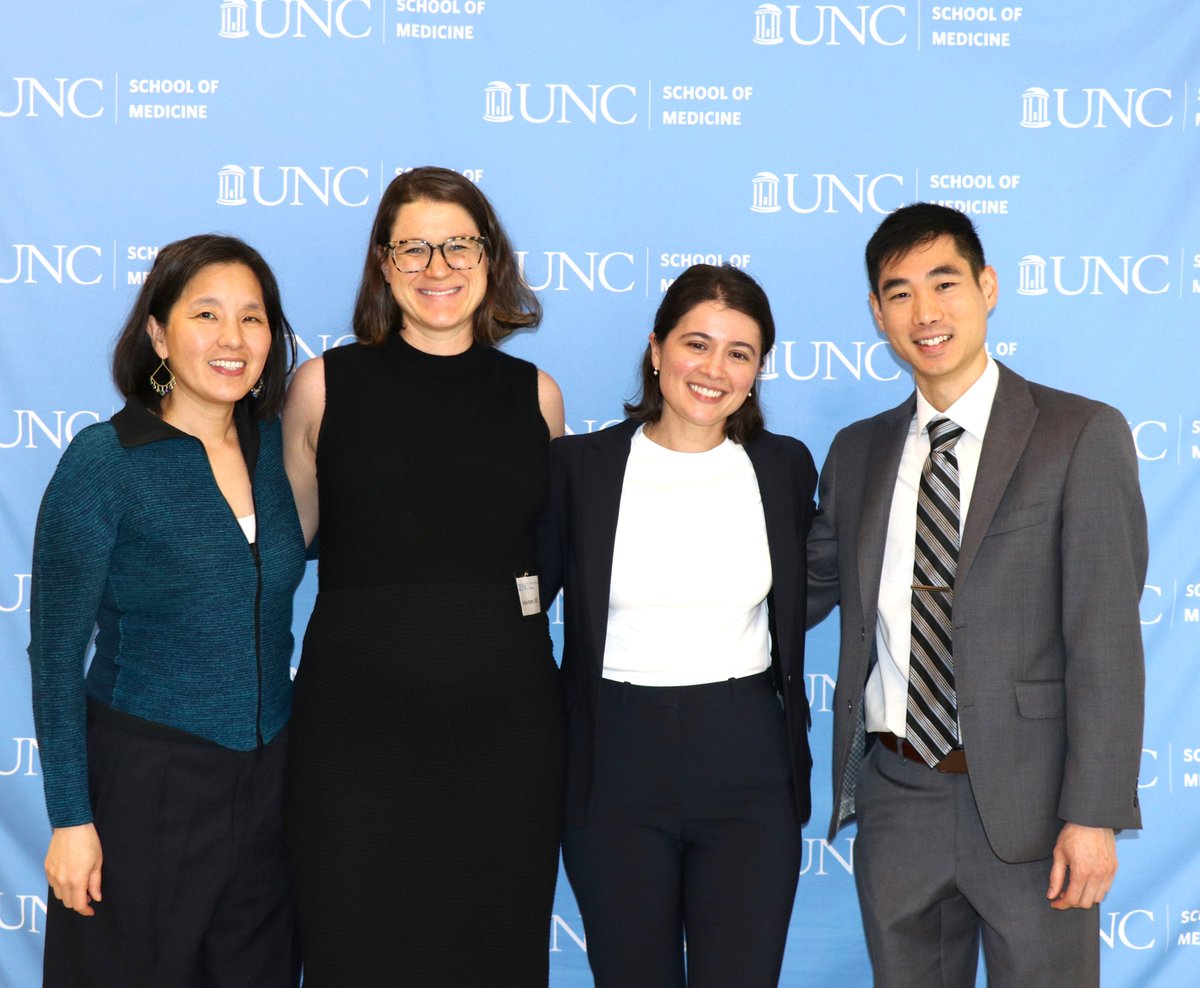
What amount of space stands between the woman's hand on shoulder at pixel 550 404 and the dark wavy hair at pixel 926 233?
0.75 metres

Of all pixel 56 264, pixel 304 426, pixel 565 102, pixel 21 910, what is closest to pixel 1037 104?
pixel 565 102

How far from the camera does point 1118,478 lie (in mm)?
1970

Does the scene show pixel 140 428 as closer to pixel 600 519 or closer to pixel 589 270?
pixel 600 519

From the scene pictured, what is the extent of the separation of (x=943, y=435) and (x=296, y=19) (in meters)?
1.98

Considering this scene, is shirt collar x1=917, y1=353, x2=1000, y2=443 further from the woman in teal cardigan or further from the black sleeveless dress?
the woman in teal cardigan

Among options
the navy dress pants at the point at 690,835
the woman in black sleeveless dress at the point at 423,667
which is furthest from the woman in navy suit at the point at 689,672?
the woman in black sleeveless dress at the point at 423,667

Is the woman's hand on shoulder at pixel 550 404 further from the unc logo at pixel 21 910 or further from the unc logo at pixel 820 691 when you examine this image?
the unc logo at pixel 21 910

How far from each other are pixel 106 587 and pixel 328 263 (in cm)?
122

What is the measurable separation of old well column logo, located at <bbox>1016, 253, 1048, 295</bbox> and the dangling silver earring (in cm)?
215

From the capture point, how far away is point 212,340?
81.5 inches

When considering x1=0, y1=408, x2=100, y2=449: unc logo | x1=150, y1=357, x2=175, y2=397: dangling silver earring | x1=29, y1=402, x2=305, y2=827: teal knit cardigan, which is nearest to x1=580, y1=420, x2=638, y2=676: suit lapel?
x1=29, y1=402, x2=305, y2=827: teal knit cardigan

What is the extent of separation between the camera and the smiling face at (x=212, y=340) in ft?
6.79

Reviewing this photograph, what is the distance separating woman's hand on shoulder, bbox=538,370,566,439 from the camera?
2414 millimetres

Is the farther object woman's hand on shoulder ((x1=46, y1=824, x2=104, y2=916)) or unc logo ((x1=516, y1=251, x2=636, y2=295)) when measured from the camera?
unc logo ((x1=516, y1=251, x2=636, y2=295))
